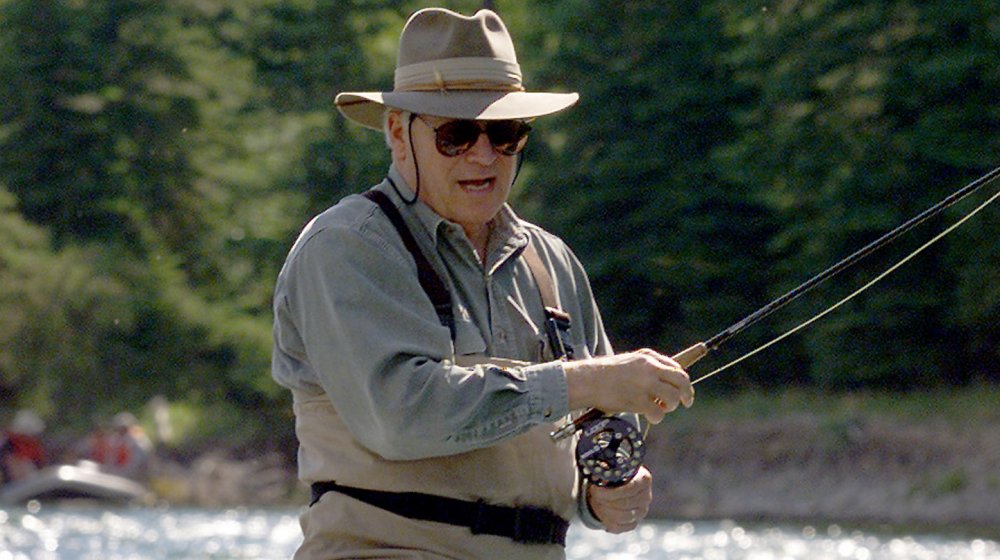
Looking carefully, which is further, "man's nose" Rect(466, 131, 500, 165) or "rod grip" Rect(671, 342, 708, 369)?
"rod grip" Rect(671, 342, 708, 369)

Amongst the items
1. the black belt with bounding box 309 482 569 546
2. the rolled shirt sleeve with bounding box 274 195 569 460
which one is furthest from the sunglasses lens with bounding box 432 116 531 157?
the black belt with bounding box 309 482 569 546

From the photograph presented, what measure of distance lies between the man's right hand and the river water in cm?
1041

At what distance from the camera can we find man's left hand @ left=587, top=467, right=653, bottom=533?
368 centimetres

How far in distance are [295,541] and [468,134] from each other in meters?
12.8

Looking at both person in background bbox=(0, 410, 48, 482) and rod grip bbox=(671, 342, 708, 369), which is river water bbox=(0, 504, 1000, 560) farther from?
rod grip bbox=(671, 342, 708, 369)

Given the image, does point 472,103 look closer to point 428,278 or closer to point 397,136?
point 397,136

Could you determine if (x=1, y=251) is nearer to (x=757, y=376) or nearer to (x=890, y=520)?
(x=757, y=376)

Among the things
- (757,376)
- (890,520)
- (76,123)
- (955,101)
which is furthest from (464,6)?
(890,520)

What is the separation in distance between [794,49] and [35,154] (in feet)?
48.3

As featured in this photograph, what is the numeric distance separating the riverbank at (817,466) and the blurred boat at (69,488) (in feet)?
3.45

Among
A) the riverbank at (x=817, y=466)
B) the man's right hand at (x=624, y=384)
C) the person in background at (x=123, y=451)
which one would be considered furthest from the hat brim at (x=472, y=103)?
the person in background at (x=123, y=451)

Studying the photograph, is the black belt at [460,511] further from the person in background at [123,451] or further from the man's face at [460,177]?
the person in background at [123,451]

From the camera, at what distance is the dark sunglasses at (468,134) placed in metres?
3.48

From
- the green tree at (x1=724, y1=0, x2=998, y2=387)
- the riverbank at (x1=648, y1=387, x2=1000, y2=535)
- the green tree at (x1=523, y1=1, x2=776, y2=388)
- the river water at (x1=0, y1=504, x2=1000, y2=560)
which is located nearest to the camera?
the river water at (x1=0, y1=504, x2=1000, y2=560)
